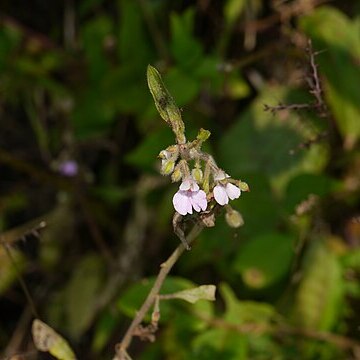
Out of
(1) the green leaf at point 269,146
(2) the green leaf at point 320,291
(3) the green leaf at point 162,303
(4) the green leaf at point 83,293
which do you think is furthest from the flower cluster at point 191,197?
(4) the green leaf at point 83,293

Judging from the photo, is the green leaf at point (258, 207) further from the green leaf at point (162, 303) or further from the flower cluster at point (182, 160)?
the flower cluster at point (182, 160)

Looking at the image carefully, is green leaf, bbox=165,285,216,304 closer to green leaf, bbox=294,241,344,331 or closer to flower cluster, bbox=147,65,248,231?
flower cluster, bbox=147,65,248,231

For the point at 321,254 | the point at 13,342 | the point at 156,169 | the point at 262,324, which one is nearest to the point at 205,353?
the point at 262,324

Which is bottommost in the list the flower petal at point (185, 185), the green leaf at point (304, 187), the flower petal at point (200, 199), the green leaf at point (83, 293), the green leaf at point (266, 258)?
the green leaf at point (83, 293)

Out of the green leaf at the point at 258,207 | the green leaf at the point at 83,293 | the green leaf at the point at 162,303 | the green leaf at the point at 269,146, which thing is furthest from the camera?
the green leaf at the point at 83,293

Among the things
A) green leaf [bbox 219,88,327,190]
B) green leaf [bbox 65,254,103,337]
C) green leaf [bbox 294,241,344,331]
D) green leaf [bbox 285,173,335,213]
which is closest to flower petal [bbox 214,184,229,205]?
green leaf [bbox 285,173,335,213]

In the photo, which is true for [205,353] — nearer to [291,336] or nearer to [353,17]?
[291,336]

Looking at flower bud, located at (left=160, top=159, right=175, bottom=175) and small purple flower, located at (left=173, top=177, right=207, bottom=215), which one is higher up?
flower bud, located at (left=160, top=159, right=175, bottom=175)
